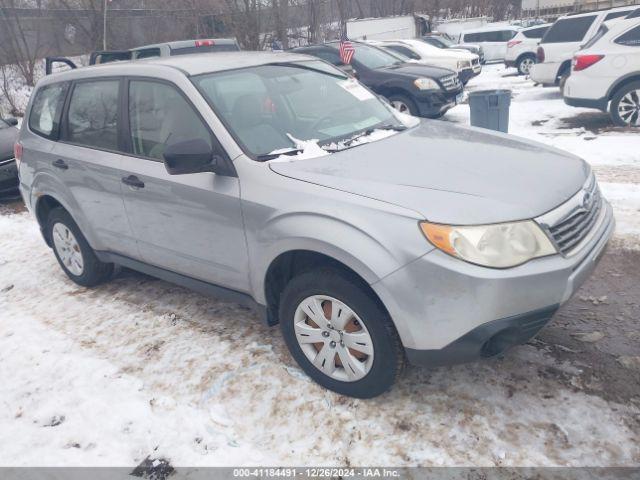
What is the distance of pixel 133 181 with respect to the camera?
3477 millimetres

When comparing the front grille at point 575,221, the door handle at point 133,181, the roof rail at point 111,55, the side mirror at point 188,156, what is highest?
the roof rail at point 111,55

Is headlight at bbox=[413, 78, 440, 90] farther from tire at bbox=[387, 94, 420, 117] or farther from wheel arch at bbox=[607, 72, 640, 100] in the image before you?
wheel arch at bbox=[607, 72, 640, 100]

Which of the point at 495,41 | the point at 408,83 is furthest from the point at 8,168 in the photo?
the point at 495,41

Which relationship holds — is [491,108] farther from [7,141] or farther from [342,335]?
[7,141]

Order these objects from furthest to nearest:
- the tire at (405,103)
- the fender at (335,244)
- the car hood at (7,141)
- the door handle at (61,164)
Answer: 1. the tire at (405,103)
2. the car hood at (7,141)
3. the door handle at (61,164)
4. the fender at (335,244)

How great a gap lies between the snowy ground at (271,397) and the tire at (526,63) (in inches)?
557

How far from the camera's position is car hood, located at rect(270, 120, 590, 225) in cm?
238

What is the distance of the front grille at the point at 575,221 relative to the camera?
7.97ft

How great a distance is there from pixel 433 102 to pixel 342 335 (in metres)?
7.73

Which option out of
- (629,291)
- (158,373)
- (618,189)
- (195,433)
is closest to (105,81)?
(158,373)

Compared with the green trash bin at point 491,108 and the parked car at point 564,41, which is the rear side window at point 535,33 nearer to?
the parked car at point 564,41

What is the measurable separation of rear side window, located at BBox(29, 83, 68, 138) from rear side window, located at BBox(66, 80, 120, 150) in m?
0.19

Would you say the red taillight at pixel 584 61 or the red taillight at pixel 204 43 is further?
the red taillight at pixel 204 43

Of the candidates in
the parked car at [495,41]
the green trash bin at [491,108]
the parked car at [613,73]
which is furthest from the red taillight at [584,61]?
the parked car at [495,41]
